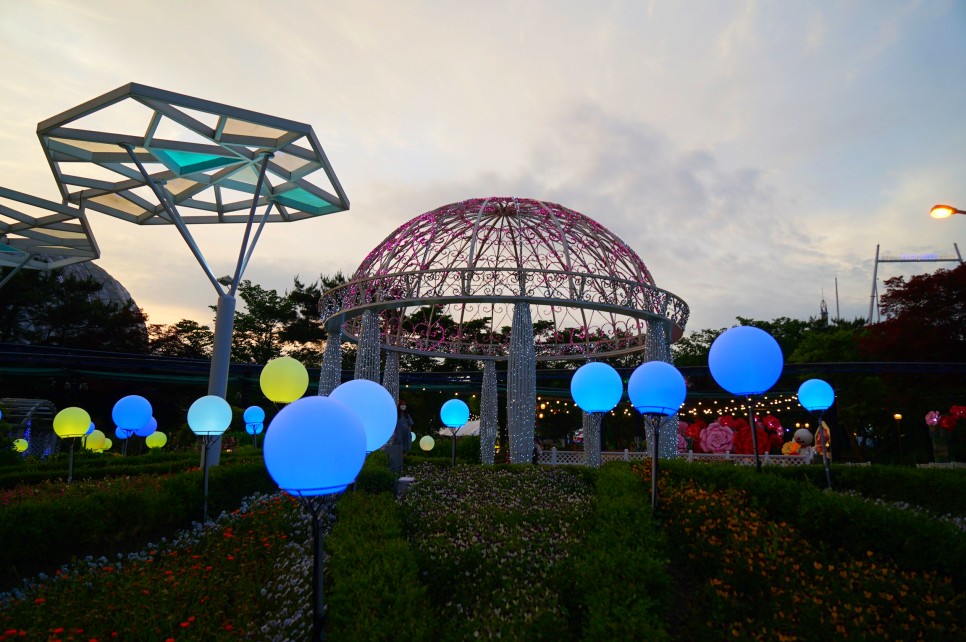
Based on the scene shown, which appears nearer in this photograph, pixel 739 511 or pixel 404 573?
pixel 404 573

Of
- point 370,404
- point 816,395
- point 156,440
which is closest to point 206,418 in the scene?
point 370,404

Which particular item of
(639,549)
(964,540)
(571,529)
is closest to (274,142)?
(571,529)

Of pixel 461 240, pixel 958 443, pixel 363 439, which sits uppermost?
pixel 461 240

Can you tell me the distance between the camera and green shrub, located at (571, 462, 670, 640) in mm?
5433

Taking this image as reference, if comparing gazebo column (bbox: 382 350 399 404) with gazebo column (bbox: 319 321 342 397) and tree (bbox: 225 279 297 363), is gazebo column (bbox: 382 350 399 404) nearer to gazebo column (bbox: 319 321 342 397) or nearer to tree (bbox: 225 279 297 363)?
gazebo column (bbox: 319 321 342 397)

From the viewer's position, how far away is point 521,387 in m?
14.8

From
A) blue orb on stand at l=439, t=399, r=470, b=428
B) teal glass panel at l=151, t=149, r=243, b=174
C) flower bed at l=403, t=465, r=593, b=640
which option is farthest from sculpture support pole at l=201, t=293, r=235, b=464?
flower bed at l=403, t=465, r=593, b=640

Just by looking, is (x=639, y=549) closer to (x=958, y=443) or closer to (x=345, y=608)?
(x=345, y=608)

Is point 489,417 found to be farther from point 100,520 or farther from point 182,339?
point 182,339

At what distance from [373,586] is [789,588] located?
4799 mm

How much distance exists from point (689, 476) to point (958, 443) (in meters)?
23.3

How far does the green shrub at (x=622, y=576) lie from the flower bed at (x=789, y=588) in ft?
1.85

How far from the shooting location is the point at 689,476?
36.0 feet

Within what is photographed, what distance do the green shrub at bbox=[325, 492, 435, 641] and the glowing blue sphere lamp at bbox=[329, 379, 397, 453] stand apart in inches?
51.7
